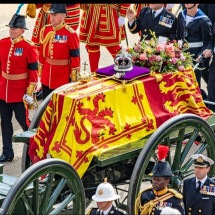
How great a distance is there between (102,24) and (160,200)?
538 centimetres

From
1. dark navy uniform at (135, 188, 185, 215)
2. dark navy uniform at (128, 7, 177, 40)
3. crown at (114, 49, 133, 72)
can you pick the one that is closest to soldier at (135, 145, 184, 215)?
dark navy uniform at (135, 188, 185, 215)

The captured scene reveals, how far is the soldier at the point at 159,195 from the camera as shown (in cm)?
618

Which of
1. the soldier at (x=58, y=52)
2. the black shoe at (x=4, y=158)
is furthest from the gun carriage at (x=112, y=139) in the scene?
the soldier at (x=58, y=52)

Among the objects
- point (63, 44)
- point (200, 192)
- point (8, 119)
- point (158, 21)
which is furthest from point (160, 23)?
point (200, 192)

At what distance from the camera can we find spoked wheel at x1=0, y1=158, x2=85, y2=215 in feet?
18.5

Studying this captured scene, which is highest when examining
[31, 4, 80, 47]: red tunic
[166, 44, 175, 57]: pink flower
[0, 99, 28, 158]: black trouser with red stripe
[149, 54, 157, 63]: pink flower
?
[166, 44, 175, 57]: pink flower

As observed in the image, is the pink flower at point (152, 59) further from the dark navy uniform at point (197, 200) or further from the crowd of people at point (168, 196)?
the dark navy uniform at point (197, 200)

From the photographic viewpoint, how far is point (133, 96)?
22.7ft

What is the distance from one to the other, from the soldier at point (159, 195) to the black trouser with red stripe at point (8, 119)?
2.81 metres

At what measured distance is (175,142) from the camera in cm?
718

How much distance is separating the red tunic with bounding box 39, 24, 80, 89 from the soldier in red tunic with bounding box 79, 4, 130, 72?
1439mm

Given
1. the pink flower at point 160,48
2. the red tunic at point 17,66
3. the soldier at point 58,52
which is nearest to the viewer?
the pink flower at point 160,48

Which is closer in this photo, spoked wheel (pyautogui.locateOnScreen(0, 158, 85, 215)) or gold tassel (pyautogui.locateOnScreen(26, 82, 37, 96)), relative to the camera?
spoked wheel (pyautogui.locateOnScreen(0, 158, 85, 215))

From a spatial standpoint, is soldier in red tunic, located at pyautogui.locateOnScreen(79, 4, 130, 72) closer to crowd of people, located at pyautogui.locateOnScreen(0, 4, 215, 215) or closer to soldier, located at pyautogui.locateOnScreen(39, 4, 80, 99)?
crowd of people, located at pyautogui.locateOnScreen(0, 4, 215, 215)
